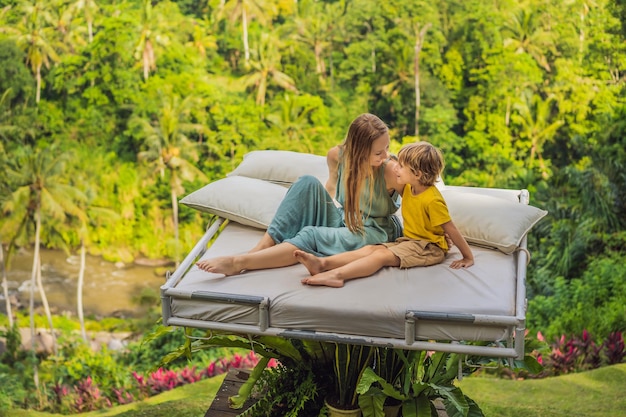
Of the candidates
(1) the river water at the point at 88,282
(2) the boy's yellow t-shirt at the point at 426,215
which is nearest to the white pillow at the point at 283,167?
(2) the boy's yellow t-shirt at the point at 426,215

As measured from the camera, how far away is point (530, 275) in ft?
42.0

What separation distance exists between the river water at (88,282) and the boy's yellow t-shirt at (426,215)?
715 inches

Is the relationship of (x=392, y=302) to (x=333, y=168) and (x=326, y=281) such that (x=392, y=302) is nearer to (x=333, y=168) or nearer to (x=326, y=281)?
(x=326, y=281)

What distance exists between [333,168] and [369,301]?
42.9 inches

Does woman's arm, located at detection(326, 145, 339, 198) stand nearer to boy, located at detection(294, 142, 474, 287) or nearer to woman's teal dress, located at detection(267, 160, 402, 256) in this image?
woman's teal dress, located at detection(267, 160, 402, 256)

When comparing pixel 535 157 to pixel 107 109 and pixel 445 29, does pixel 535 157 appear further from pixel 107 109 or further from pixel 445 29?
pixel 107 109

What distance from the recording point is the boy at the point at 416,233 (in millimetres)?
3787

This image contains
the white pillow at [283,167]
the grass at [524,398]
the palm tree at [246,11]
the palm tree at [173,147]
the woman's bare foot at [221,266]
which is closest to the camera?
the woman's bare foot at [221,266]

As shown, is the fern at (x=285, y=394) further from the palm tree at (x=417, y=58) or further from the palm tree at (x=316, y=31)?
the palm tree at (x=316, y=31)

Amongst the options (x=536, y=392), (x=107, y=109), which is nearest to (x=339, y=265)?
(x=536, y=392)

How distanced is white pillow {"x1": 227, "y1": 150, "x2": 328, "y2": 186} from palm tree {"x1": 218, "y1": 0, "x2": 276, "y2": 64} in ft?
69.4

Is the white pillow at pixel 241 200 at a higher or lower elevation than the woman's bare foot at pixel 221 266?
higher

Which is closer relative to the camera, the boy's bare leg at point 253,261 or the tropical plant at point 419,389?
the boy's bare leg at point 253,261

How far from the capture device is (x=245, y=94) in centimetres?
2567
